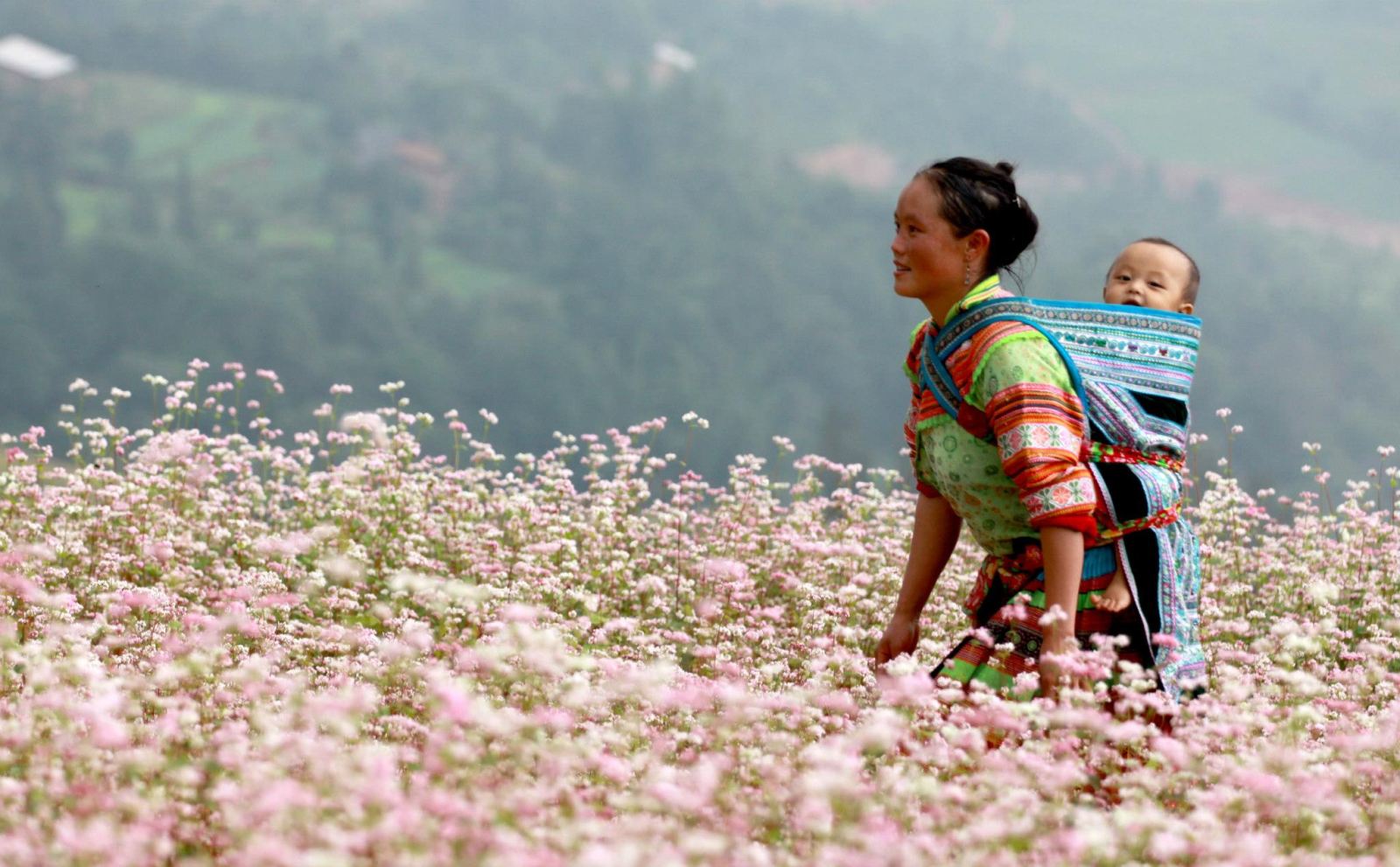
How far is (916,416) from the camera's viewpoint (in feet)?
14.3

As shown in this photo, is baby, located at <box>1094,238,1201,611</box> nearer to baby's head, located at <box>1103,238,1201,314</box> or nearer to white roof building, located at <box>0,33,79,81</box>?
baby's head, located at <box>1103,238,1201,314</box>

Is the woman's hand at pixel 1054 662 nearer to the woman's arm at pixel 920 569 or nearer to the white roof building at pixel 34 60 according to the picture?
the woman's arm at pixel 920 569

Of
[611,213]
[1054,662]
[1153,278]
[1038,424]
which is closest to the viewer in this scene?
[1054,662]

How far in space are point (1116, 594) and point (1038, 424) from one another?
1.92 feet

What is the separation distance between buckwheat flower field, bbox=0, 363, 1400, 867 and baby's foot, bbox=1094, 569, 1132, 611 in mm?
245

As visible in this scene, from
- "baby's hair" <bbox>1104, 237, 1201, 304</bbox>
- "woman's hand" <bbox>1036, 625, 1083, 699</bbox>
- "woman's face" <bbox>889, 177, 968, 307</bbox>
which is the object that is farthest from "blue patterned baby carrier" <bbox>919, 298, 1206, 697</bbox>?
"woman's hand" <bbox>1036, 625, 1083, 699</bbox>

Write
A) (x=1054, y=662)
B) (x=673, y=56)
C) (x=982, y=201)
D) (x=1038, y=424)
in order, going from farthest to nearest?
(x=673, y=56) < (x=982, y=201) < (x=1038, y=424) < (x=1054, y=662)

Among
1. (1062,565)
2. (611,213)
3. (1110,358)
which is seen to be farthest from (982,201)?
(611,213)

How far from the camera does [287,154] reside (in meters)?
136

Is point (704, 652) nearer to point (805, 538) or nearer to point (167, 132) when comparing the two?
point (805, 538)

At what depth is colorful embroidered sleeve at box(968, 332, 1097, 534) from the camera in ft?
12.5

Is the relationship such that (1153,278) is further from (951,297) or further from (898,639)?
(898,639)

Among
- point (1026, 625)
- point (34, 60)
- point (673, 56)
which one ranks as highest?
point (673, 56)

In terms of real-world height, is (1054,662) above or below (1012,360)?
below
